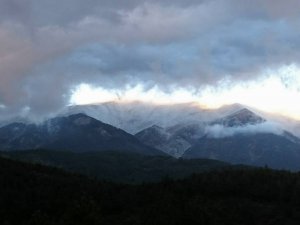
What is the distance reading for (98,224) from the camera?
14888cm

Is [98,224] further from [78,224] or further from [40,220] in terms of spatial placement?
[40,220]

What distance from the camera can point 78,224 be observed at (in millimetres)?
145875

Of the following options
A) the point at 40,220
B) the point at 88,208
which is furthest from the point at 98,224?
the point at 40,220

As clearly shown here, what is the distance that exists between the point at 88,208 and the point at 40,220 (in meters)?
12.5

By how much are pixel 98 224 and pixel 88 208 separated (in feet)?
16.4

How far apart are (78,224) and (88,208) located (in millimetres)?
4941

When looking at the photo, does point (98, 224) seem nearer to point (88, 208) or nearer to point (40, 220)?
point (88, 208)

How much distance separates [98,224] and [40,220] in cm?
1489

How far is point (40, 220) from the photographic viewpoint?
146500 millimetres

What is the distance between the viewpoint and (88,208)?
486ft
